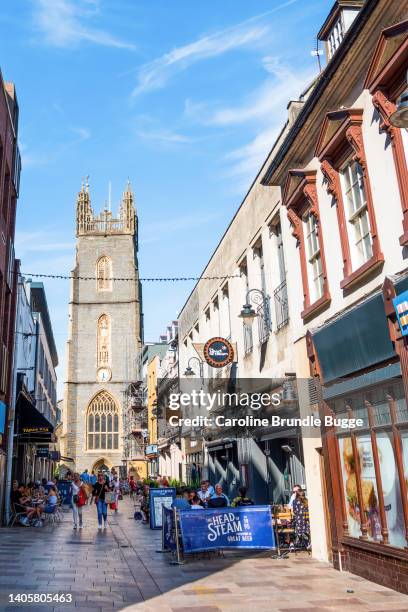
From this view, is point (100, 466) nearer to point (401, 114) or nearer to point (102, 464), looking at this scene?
point (102, 464)

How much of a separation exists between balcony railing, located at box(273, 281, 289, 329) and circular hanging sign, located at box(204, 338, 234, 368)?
3.14m

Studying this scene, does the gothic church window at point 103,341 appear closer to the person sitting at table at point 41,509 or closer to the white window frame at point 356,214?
the person sitting at table at point 41,509

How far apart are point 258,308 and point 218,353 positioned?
7.32 feet

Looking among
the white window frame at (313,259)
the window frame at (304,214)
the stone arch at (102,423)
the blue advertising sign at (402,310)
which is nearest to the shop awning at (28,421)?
the window frame at (304,214)

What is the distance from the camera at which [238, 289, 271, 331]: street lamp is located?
14583mm

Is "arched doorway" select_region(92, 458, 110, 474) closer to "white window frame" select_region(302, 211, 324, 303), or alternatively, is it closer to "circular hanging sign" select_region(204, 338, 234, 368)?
"circular hanging sign" select_region(204, 338, 234, 368)

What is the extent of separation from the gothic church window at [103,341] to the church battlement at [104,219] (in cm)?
1159

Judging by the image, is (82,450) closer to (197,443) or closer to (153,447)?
(153,447)

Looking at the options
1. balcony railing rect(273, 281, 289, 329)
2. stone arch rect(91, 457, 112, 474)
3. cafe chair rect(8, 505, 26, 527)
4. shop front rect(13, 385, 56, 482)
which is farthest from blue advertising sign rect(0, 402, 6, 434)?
stone arch rect(91, 457, 112, 474)

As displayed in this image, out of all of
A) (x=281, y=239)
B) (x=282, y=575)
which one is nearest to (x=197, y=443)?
(x=281, y=239)

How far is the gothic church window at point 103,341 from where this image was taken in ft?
226

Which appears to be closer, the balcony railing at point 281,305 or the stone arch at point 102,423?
the balcony railing at point 281,305

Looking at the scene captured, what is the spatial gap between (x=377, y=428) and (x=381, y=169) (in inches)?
155

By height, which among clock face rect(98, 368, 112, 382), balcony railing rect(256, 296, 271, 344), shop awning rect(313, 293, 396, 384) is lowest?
shop awning rect(313, 293, 396, 384)
